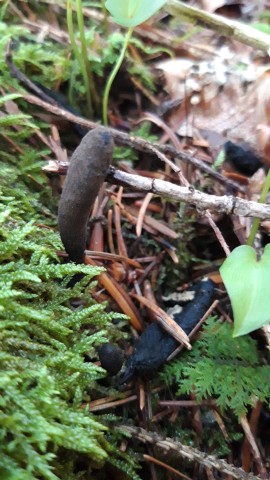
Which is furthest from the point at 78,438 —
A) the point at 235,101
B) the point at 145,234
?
the point at 235,101

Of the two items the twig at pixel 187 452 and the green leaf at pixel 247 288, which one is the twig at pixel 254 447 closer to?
the twig at pixel 187 452

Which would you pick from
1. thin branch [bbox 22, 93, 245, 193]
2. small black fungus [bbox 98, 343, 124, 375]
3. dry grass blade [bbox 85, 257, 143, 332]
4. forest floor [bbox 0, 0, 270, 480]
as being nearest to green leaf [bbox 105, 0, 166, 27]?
forest floor [bbox 0, 0, 270, 480]

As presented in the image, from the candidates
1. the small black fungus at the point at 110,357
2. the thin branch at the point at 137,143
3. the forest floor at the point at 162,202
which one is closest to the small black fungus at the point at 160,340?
the forest floor at the point at 162,202

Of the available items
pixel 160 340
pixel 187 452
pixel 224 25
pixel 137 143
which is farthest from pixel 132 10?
pixel 187 452

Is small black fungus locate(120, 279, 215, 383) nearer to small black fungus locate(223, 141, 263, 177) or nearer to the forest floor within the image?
the forest floor

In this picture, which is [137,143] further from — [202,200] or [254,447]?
[254,447]
